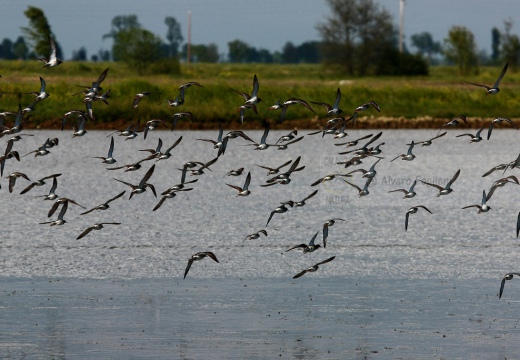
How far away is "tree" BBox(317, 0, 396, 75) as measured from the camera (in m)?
68.4

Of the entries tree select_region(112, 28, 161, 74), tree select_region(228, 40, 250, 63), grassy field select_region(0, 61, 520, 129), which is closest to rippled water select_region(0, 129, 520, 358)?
grassy field select_region(0, 61, 520, 129)

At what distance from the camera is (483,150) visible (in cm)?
3148

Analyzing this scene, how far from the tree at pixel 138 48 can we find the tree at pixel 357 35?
13.5m

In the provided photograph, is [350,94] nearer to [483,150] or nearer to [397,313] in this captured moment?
[483,150]

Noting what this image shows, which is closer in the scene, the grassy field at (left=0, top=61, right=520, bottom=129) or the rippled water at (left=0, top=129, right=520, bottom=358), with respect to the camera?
the rippled water at (left=0, top=129, right=520, bottom=358)

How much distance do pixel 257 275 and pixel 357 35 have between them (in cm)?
5793

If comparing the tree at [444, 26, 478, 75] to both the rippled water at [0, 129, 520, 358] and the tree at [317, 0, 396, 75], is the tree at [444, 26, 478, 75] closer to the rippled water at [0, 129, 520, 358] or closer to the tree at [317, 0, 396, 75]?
the tree at [317, 0, 396, 75]

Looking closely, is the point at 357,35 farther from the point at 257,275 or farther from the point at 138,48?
the point at 257,275

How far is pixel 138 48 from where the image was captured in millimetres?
59156

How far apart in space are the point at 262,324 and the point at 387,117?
3035cm

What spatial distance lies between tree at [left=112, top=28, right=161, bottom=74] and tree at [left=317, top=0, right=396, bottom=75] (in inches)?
530

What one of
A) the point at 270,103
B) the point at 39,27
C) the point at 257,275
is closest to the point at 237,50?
the point at 39,27

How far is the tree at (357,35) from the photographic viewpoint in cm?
6838

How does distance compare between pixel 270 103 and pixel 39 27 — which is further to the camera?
pixel 39 27
